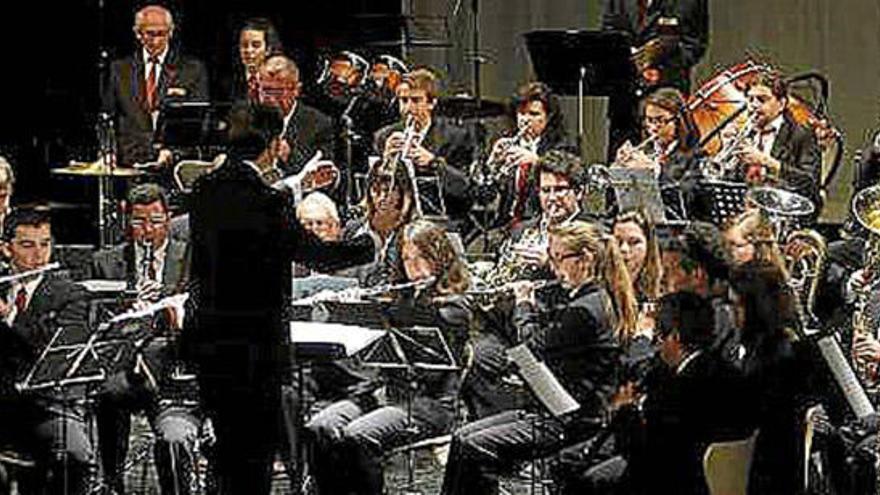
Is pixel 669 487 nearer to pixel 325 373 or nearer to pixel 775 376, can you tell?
pixel 775 376

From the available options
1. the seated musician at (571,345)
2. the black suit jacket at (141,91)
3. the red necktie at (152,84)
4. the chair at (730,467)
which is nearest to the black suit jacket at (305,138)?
the black suit jacket at (141,91)

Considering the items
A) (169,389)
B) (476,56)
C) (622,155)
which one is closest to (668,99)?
(622,155)

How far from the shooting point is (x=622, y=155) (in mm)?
5367

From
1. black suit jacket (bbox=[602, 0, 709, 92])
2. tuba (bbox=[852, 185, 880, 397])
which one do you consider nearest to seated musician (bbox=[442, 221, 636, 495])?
black suit jacket (bbox=[602, 0, 709, 92])

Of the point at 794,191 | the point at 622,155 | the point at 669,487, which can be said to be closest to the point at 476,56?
the point at 622,155

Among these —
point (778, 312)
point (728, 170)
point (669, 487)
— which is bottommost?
point (669, 487)

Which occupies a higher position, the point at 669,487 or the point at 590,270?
the point at 590,270

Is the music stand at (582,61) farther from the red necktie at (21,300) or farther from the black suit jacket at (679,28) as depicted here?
the red necktie at (21,300)

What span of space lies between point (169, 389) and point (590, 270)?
1.19 m

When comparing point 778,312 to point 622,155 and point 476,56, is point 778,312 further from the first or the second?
point 476,56

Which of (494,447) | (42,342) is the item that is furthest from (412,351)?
(42,342)

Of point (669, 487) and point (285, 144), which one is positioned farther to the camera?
point (285, 144)

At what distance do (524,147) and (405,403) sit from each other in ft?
2.61

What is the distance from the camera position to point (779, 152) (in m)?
5.26
